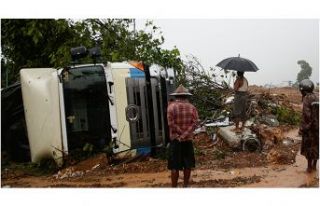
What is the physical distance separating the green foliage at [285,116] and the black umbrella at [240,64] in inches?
108

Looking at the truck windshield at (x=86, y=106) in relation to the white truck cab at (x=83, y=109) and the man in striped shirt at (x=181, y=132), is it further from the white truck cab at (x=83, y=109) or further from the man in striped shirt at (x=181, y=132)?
the man in striped shirt at (x=181, y=132)

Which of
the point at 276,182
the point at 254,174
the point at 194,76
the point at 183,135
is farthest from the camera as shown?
the point at 194,76

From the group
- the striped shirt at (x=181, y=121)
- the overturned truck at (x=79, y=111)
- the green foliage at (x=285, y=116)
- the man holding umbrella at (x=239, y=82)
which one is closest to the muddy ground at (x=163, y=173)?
the overturned truck at (x=79, y=111)

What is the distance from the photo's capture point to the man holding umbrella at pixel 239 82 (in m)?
9.39

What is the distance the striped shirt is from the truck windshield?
1705 mm

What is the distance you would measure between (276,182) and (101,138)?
285cm

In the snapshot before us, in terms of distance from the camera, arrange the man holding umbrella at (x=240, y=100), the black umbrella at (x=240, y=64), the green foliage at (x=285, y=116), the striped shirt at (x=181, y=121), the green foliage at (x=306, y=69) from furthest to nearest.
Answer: the green foliage at (x=285, y=116), the man holding umbrella at (x=240, y=100), the black umbrella at (x=240, y=64), the green foliage at (x=306, y=69), the striped shirt at (x=181, y=121)

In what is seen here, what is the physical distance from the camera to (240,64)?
940 cm

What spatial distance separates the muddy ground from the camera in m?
7.35

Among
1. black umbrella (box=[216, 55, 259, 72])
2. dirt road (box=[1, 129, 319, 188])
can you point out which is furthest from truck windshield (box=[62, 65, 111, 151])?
black umbrella (box=[216, 55, 259, 72])

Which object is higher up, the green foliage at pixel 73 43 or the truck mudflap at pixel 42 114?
the green foliage at pixel 73 43

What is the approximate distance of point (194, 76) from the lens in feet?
37.6

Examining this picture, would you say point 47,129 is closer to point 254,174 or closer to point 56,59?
point 56,59

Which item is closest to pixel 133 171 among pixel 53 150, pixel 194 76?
pixel 53 150
